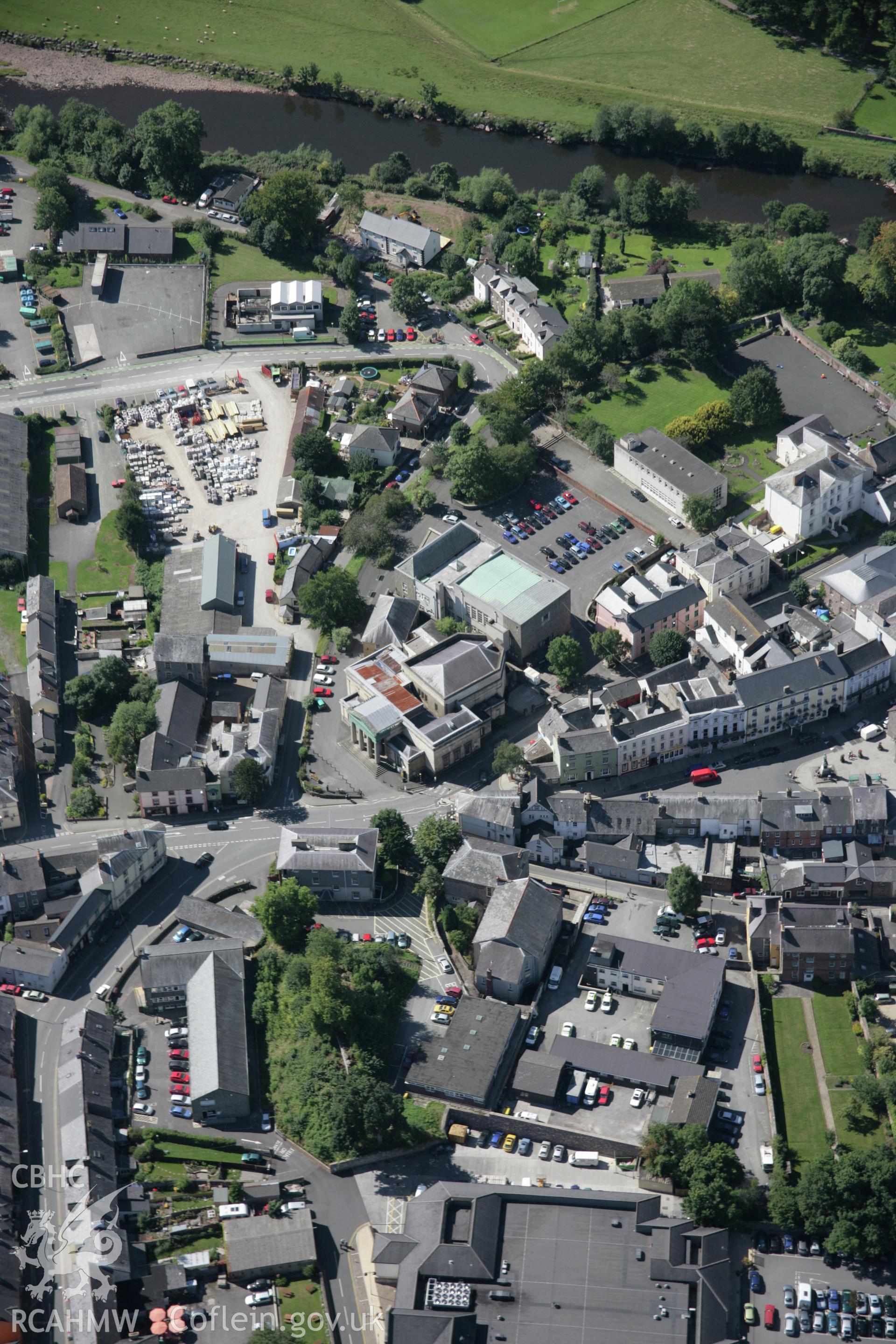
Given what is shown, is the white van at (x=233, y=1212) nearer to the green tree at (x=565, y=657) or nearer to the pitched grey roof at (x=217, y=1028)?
the pitched grey roof at (x=217, y=1028)

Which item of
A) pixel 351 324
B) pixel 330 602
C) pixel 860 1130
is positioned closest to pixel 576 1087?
pixel 860 1130

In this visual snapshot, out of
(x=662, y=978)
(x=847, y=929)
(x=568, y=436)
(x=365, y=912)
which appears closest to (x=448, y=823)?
(x=365, y=912)

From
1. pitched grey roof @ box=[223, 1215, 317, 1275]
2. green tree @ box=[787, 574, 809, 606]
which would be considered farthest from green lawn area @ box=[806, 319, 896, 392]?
pitched grey roof @ box=[223, 1215, 317, 1275]

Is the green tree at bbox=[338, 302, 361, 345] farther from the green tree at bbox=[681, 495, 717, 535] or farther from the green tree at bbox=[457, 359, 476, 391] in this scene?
the green tree at bbox=[681, 495, 717, 535]

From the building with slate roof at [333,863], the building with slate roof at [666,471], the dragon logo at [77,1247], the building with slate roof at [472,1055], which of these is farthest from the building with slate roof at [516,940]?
the building with slate roof at [666,471]

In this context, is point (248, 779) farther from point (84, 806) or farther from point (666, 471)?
point (666, 471)

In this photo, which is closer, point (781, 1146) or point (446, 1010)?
point (781, 1146)

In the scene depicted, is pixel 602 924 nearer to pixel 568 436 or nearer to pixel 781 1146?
pixel 781 1146

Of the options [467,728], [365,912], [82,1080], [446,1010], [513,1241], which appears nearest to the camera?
[513,1241]
